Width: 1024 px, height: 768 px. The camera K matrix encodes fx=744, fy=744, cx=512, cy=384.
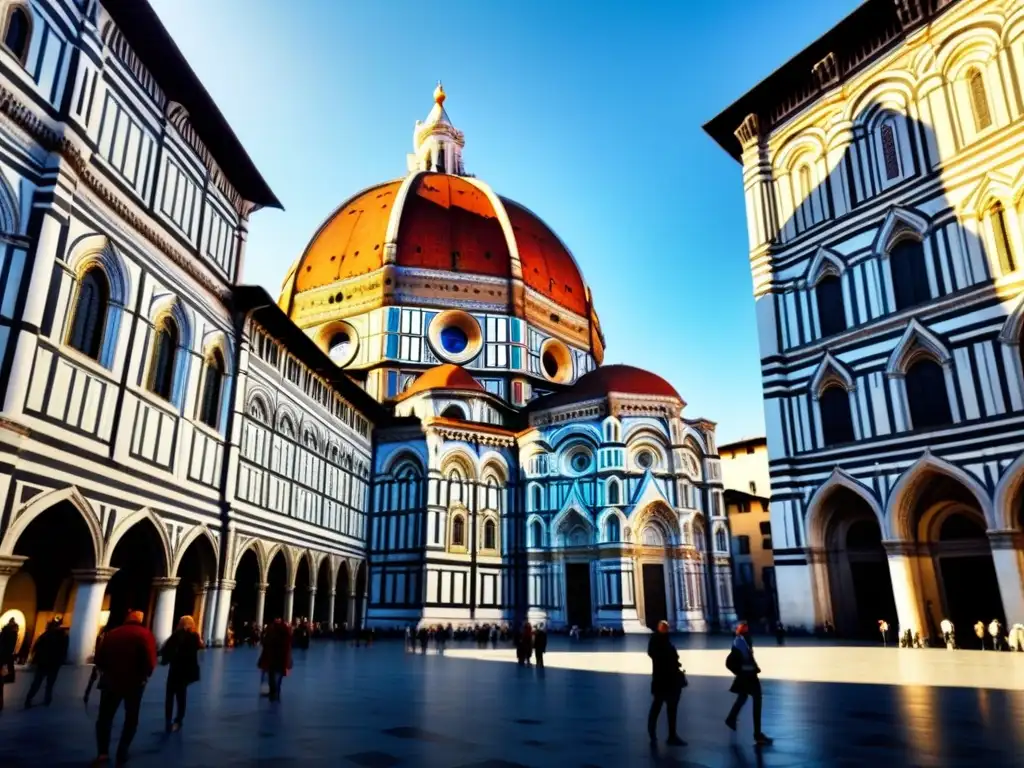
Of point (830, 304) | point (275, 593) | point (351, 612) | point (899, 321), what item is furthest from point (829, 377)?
point (351, 612)

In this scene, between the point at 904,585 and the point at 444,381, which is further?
the point at 444,381

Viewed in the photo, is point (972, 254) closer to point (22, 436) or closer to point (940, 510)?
point (940, 510)

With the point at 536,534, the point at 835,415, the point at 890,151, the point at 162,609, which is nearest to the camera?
the point at 162,609

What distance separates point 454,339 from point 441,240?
7.42 metres

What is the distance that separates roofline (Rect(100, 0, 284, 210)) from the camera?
18.2 meters

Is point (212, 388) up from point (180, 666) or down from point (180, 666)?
up

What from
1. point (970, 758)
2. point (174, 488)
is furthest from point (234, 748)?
point (174, 488)

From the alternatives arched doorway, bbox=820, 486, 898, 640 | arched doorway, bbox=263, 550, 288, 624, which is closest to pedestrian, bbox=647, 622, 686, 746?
arched doorway, bbox=820, 486, 898, 640

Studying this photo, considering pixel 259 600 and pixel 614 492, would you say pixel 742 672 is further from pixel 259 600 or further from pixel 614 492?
pixel 614 492

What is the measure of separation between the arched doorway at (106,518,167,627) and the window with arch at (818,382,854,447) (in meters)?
19.5

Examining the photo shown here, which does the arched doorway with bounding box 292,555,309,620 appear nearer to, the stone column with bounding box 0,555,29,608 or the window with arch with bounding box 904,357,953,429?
the stone column with bounding box 0,555,29,608

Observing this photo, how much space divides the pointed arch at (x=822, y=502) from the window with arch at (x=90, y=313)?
20.1m

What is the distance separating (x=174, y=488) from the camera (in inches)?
779

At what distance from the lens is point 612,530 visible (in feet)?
120
